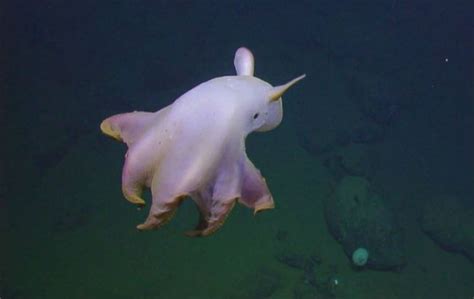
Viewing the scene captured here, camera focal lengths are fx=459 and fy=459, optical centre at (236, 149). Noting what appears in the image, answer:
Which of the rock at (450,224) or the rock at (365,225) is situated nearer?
the rock at (365,225)

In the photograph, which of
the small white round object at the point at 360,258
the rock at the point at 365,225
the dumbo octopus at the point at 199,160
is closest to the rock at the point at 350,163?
the rock at the point at 365,225

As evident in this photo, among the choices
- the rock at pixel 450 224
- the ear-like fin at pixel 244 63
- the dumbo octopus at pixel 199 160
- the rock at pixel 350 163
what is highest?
the ear-like fin at pixel 244 63

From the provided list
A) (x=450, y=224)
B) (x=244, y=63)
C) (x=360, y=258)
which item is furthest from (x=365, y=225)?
(x=244, y=63)

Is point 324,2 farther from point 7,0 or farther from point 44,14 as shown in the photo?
point 7,0

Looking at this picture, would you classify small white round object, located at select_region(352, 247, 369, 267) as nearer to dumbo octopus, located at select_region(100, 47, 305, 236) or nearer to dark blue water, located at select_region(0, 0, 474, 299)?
dark blue water, located at select_region(0, 0, 474, 299)

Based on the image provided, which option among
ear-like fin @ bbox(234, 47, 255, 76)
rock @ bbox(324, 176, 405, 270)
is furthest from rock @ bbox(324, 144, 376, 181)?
ear-like fin @ bbox(234, 47, 255, 76)

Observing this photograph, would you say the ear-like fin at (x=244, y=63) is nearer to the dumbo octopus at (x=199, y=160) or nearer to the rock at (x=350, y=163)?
the dumbo octopus at (x=199, y=160)

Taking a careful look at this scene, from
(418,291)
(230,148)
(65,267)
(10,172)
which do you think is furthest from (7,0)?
(230,148)
